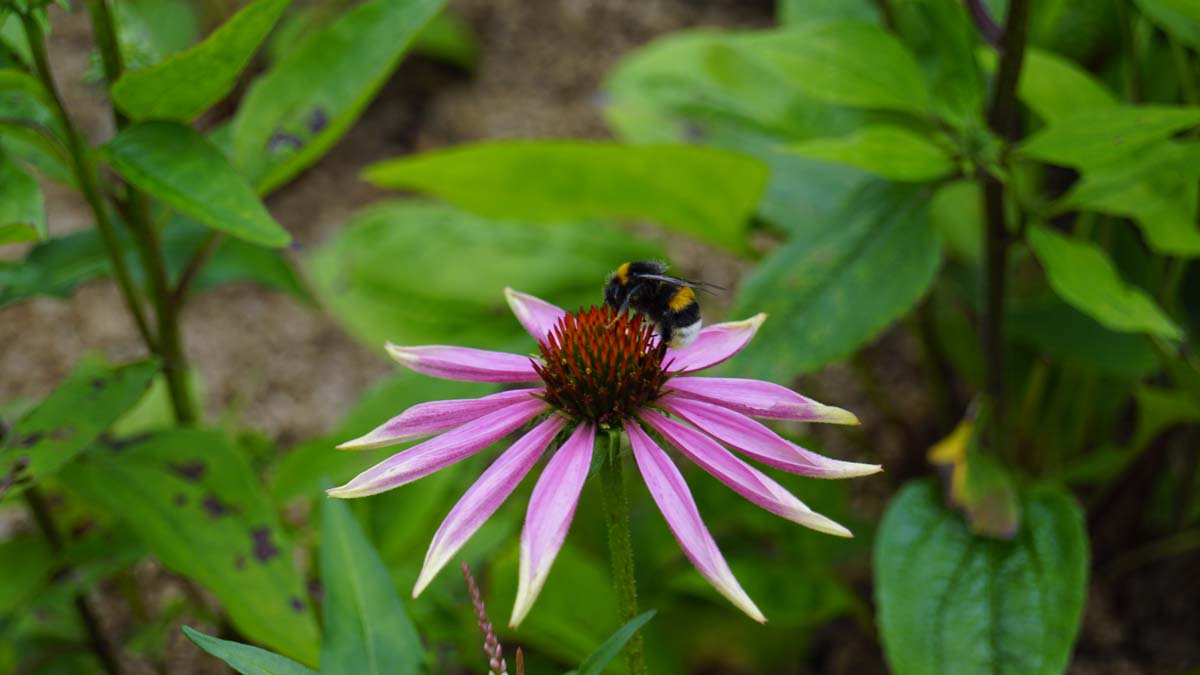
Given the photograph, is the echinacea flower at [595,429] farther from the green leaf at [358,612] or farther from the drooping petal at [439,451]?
the green leaf at [358,612]

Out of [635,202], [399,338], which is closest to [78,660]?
[399,338]

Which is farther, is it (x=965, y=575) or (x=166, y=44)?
(x=166, y=44)

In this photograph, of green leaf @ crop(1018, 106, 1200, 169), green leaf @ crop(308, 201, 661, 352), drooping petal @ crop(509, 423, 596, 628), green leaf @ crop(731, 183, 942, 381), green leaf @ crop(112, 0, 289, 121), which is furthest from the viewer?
green leaf @ crop(308, 201, 661, 352)

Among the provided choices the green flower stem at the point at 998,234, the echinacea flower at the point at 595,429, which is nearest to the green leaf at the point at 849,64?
the green flower stem at the point at 998,234

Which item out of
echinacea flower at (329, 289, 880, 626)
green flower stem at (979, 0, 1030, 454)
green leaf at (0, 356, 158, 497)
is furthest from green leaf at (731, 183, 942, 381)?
green leaf at (0, 356, 158, 497)

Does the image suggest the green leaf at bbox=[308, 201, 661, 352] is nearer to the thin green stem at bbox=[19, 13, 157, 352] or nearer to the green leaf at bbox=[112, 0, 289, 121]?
the thin green stem at bbox=[19, 13, 157, 352]

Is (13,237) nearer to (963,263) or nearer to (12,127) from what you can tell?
(12,127)
